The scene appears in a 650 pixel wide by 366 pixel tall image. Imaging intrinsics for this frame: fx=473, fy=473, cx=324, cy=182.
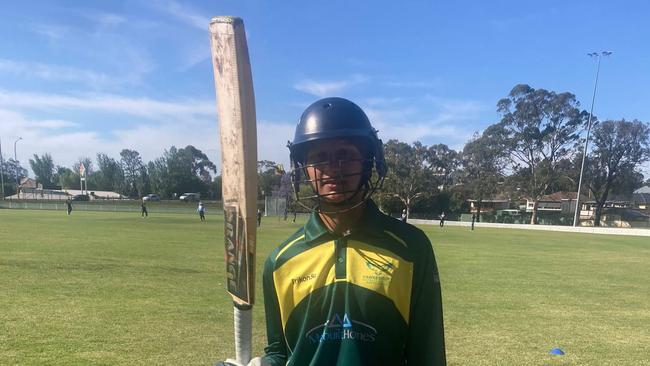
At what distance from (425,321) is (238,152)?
3.15 ft

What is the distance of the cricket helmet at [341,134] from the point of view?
1.92 meters

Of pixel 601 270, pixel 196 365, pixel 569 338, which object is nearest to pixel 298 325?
pixel 196 365

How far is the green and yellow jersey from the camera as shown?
5.82 feet

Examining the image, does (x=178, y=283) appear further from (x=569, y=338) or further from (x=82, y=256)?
(x=569, y=338)

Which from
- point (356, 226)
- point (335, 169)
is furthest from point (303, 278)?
point (335, 169)

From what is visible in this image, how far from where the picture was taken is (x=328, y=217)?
1.98 meters

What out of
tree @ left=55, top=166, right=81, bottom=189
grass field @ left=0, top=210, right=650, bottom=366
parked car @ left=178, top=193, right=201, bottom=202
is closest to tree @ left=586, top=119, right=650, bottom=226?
grass field @ left=0, top=210, right=650, bottom=366

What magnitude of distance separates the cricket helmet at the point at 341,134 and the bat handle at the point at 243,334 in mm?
516

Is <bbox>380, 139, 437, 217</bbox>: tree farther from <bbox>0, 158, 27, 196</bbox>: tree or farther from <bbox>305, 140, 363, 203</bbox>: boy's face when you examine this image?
<bbox>0, 158, 27, 196</bbox>: tree

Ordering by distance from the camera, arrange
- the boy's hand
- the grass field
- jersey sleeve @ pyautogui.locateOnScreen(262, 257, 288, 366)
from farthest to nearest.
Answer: the grass field < jersey sleeve @ pyautogui.locateOnScreen(262, 257, 288, 366) < the boy's hand

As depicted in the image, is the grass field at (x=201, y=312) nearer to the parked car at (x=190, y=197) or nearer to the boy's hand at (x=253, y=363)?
the boy's hand at (x=253, y=363)

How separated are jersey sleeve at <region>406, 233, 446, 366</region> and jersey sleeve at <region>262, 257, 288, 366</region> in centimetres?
53

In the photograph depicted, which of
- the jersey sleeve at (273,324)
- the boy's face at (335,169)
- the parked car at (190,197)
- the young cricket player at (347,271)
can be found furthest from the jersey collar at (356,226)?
the parked car at (190,197)

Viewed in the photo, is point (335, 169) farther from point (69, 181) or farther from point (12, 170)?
point (12, 170)
